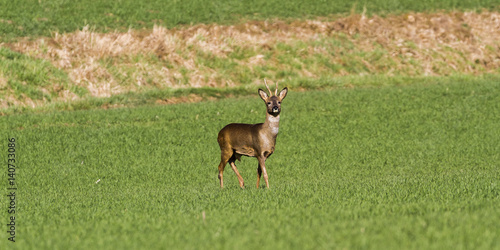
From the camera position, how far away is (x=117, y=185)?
1706cm

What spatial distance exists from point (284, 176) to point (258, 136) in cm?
595

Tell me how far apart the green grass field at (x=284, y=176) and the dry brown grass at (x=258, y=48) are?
5069 mm

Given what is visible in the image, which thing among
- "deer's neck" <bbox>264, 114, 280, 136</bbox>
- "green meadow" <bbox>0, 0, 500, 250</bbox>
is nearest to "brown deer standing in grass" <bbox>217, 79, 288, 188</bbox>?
"deer's neck" <bbox>264, 114, 280, 136</bbox>

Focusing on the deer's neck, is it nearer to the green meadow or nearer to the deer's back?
the deer's back

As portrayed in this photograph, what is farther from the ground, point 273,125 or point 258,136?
point 273,125

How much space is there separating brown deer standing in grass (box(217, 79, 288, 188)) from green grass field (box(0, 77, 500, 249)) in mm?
795

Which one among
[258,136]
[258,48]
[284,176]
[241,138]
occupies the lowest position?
[258,48]

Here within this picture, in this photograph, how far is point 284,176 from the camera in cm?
1856

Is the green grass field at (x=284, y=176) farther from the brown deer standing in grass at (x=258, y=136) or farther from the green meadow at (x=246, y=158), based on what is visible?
the brown deer standing in grass at (x=258, y=136)

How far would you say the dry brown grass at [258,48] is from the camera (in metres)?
33.7

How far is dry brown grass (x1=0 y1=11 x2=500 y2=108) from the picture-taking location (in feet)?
111

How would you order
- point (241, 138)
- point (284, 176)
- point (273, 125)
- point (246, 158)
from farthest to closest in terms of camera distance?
point (246, 158) < point (284, 176) < point (241, 138) < point (273, 125)

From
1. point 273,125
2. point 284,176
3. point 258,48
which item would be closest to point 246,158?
point 284,176

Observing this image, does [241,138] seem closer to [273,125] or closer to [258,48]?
[273,125]
